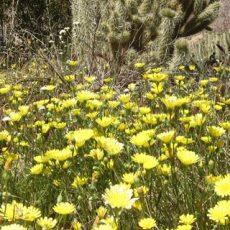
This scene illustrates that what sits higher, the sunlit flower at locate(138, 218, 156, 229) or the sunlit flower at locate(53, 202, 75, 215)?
the sunlit flower at locate(138, 218, 156, 229)

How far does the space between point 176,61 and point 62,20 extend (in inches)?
217

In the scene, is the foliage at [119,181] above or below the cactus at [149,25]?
below

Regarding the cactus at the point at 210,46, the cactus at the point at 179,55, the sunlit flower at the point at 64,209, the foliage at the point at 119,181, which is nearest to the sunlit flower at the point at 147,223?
the foliage at the point at 119,181

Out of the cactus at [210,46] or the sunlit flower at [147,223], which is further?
the cactus at [210,46]

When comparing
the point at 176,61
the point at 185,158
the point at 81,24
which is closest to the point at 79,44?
the point at 81,24

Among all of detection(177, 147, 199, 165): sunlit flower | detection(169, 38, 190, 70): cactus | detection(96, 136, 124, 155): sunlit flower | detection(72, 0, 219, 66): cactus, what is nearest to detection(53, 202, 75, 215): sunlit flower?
detection(96, 136, 124, 155): sunlit flower

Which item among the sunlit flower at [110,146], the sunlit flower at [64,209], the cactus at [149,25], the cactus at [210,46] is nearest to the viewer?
the sunlit flower at [64,209]

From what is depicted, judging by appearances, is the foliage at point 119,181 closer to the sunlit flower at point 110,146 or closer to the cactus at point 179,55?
the sunlit flower at point 110,146

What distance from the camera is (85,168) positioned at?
1.86 metres

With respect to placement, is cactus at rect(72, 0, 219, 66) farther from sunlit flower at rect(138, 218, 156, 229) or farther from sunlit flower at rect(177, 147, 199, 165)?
→ sunlit flower at rect(138, 218, 156, 229)

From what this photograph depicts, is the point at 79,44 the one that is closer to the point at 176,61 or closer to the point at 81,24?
the point at 81,24

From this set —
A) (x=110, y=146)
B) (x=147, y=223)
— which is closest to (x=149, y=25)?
(x=110, y=146)

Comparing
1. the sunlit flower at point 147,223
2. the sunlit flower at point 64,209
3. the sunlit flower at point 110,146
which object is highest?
Answer: the sunlit flower at point 110,146

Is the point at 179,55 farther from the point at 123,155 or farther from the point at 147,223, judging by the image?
the point at 147,223
